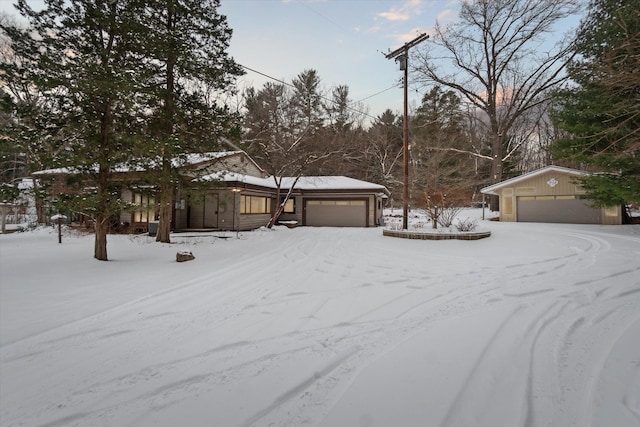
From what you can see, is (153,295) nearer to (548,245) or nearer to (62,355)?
(62,355)

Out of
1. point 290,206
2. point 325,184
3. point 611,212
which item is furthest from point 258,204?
point 611,212

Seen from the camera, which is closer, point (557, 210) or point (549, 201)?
point (557, 210)

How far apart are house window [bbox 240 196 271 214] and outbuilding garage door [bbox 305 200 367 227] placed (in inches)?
107

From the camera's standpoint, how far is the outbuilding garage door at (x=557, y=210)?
17156 millimetres

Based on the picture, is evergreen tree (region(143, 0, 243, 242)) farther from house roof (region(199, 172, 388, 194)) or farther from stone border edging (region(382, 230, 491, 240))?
house roof (region(199, 172, 388, 194))

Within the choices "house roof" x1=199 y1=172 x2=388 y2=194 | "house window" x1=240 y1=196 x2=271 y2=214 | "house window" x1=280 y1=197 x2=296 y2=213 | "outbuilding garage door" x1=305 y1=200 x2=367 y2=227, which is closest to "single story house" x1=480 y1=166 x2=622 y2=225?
"house roof" x1=199 y1=172 x2=388 y2=194

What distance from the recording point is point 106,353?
2.66m

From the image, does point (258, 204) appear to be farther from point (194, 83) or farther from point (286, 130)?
point (194, 83)

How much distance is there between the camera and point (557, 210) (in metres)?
18.2

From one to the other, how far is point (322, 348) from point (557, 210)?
21728 mm

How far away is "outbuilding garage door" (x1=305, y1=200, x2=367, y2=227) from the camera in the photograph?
18.4 metres

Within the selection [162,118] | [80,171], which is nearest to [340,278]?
[80,171]

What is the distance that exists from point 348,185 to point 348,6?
9786 mm

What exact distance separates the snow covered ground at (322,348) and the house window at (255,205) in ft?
31.2
